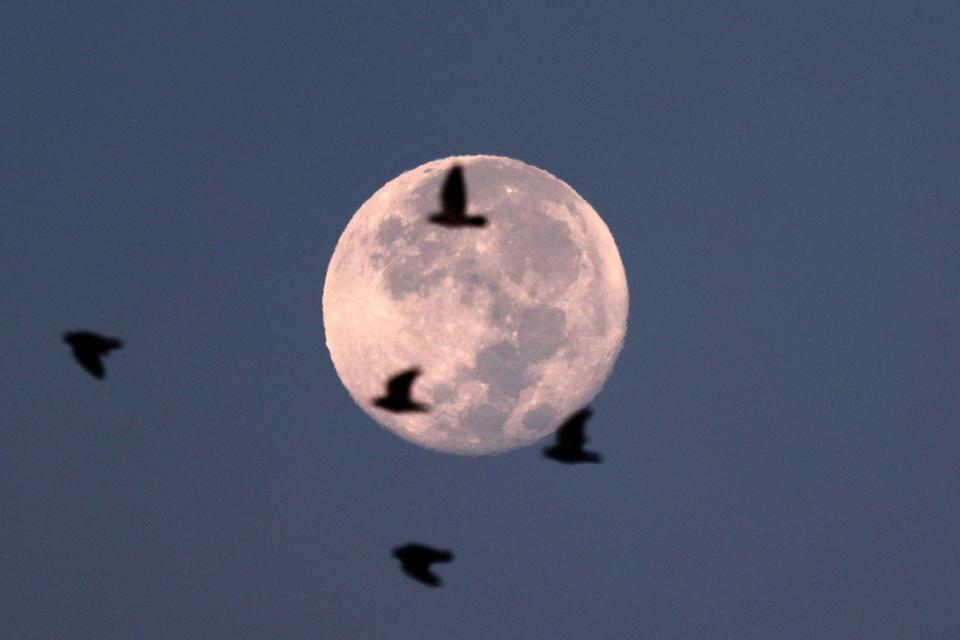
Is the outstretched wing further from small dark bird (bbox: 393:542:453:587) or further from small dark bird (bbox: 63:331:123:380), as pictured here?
small dark bird (bbox: 63:331:123:380)

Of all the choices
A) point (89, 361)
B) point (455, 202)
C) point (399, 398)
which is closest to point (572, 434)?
point (399, 398)

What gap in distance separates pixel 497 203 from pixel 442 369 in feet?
8.84

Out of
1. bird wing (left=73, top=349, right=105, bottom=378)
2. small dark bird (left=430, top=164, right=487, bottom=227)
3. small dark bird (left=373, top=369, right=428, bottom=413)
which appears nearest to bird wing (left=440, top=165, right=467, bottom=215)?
small dark bird (left=430, top=164, right=487, bottom=227)

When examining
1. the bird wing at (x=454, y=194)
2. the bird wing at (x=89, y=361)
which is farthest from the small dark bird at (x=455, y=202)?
the bird wing at (x=89, y=361)

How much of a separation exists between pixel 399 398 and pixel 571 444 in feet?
7.92

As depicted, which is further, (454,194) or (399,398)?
(399,398)

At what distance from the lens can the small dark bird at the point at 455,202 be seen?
822 inches

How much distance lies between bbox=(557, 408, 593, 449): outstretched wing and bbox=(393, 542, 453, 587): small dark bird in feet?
6.95

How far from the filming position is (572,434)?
74.2 ft

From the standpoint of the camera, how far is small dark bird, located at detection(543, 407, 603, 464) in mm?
22453

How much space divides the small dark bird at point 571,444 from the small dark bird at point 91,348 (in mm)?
5940

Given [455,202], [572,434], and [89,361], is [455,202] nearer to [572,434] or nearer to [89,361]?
[572,434]

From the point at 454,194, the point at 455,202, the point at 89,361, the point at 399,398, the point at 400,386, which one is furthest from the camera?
the point at 400,386

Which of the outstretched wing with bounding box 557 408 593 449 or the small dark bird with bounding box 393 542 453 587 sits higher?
the outstretched wing with bounding box 557 408 593 449
